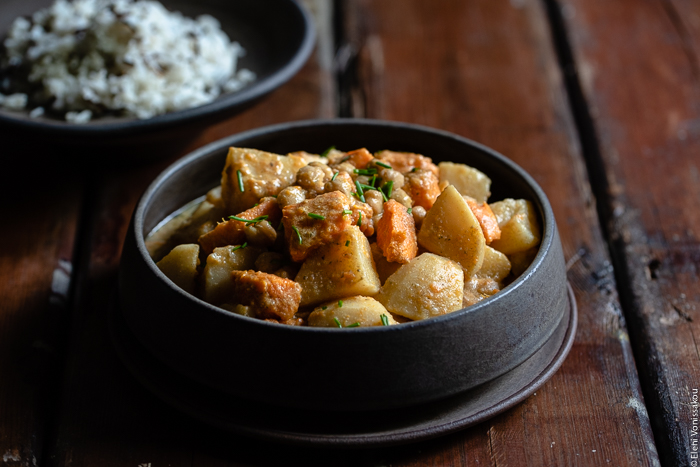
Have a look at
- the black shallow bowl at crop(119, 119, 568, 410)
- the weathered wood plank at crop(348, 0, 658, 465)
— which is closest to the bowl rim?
the black shallow bowl at crop(119, 119, 568, 410)

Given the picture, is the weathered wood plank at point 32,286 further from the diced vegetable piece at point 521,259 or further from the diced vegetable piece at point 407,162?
the diced vegetable piece at point 521,259

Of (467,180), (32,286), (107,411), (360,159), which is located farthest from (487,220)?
(32,286)

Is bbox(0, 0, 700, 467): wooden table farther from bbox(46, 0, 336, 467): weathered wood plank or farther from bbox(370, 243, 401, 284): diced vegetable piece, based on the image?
bbox(370, 243, 401, 284): diced vegetable piece

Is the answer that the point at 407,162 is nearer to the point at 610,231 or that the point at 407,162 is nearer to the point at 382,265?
the point at 382,265

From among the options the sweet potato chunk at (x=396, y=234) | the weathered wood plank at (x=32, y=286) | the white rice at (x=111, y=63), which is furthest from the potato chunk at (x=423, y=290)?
the white rice at (x=111, y=63)

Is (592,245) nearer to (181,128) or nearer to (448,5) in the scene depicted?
(181,128)
